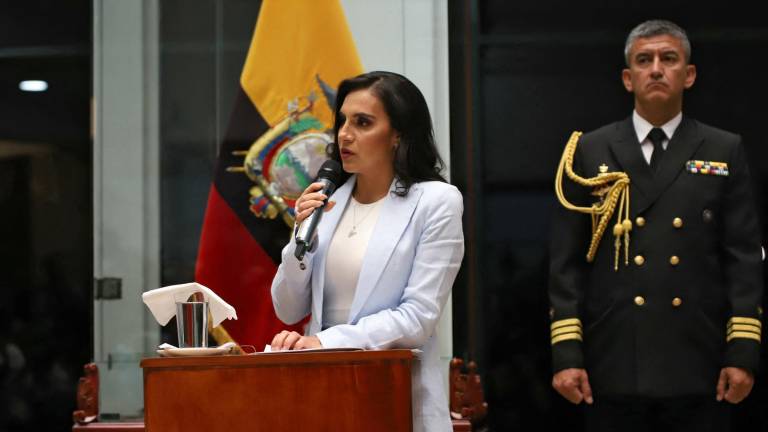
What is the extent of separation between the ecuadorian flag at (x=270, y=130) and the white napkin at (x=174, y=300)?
64.9 inches

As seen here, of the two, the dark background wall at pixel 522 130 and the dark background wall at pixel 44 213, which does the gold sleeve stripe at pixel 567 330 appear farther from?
the dark background wall at pixel 44 213

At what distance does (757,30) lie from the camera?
4.45 metres

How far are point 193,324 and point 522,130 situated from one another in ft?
6.83

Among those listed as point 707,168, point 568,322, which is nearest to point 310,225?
point 568,322

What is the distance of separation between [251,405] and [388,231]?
671 millimetres

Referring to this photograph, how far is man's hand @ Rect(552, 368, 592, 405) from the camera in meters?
3.71

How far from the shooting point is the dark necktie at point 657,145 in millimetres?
3809

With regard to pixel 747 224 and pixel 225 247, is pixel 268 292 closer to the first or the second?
pixel 225 247

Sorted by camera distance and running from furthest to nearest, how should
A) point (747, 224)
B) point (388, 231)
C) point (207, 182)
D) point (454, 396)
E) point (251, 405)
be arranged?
point (207, 182)
point (454, 396)
point (747, 224)
point (388, 231)
point (251, 405)

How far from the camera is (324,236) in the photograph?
3074mm

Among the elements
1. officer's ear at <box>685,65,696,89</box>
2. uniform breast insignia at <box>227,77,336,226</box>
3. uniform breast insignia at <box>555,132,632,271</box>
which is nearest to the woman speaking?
uniform breast insignia at <box>555,132,632,271</box>

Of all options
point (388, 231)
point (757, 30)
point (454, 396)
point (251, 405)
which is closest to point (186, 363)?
point (251, 405)

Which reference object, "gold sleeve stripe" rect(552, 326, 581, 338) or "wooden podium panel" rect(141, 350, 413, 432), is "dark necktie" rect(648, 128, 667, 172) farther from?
"wooden podium panel" rect(141, 350, 413, 432)

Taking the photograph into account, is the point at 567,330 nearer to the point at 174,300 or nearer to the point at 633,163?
the point at 633,163
